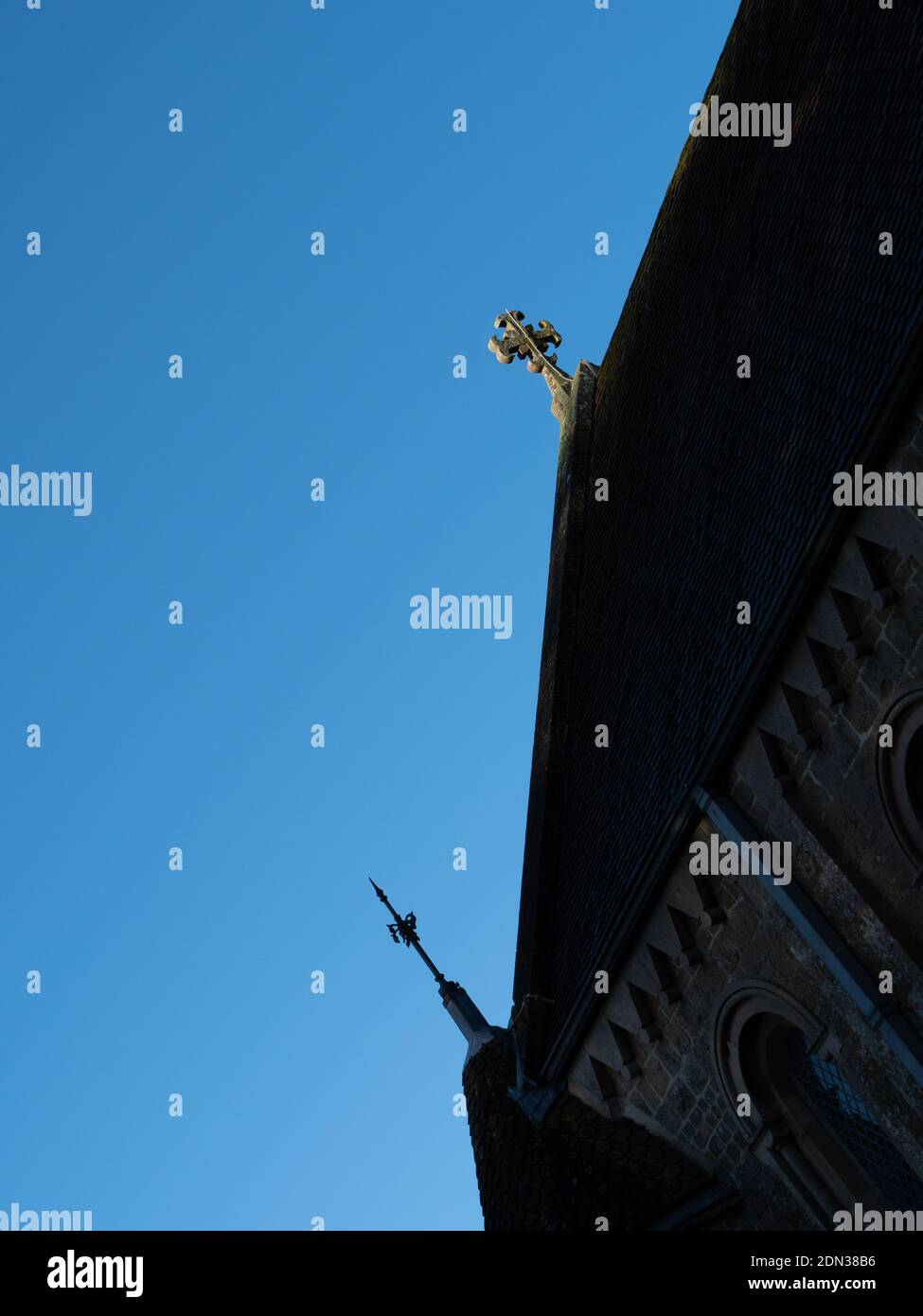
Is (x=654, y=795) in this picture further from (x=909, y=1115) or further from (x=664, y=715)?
(x=909, y=1115)

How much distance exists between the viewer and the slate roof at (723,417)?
12.5 m

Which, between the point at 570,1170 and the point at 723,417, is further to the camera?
the point at 723,417

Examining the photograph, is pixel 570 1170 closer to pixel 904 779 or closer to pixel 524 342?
pixel 904 779

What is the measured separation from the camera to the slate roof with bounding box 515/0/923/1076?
41.2ft

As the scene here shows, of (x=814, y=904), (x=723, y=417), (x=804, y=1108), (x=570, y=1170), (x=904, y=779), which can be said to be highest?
(x=723, y=417)

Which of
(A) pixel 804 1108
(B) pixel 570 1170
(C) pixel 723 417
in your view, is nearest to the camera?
(A) pixel 804 1108

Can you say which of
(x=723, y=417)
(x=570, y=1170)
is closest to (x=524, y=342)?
(x=723, y=417)

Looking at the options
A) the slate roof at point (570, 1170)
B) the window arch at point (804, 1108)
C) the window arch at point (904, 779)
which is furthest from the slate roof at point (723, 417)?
the window arch at point (804, 1108)

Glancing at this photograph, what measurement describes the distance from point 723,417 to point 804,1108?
24.7 feet

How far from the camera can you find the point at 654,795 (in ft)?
48.3

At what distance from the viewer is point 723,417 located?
15.7 metres

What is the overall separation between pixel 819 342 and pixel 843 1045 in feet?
21.4

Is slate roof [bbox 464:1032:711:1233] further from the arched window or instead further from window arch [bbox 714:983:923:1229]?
the arched window

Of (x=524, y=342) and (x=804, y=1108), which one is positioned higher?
(x=524, y=342)
